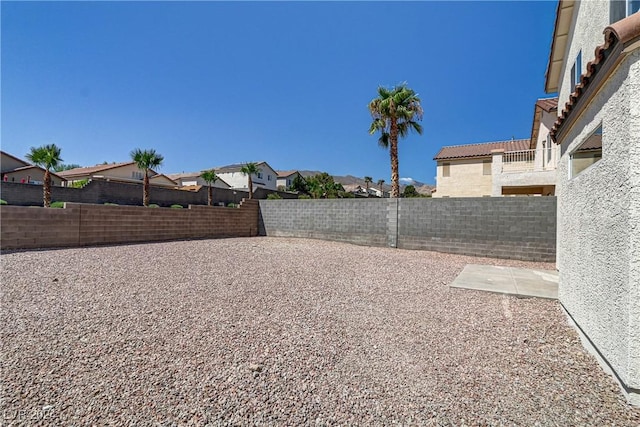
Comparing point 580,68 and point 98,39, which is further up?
point 98,39

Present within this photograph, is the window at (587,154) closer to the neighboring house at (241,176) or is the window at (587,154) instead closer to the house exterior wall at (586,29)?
the house exterior wall at (586,29)

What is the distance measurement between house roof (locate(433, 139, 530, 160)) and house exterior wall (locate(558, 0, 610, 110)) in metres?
12.8

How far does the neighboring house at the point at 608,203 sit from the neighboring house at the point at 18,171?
35.3 metres

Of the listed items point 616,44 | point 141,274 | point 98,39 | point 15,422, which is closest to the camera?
point 15,422

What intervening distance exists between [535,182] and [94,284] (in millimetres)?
15598

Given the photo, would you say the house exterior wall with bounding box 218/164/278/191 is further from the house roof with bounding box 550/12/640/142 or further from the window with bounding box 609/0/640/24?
the house roof with bounding box 550/12/640/142

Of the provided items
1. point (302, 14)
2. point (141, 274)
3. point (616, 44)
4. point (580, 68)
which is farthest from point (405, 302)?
point (302, 14)

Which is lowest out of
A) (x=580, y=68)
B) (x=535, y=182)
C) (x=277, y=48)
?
(x=535, y=182)

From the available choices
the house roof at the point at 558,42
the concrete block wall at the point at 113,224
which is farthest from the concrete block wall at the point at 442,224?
the house roof at the point at 558,42

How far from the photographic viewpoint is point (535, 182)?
485 inches

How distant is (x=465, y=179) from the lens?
20703 mm

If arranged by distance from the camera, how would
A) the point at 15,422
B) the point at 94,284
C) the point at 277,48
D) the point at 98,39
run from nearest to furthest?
the point at 15,422 < the point at 94,284 < the point at 98,39 < the point at 277,48

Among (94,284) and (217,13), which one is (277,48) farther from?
(94,284)

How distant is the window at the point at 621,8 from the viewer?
396 centimetres
